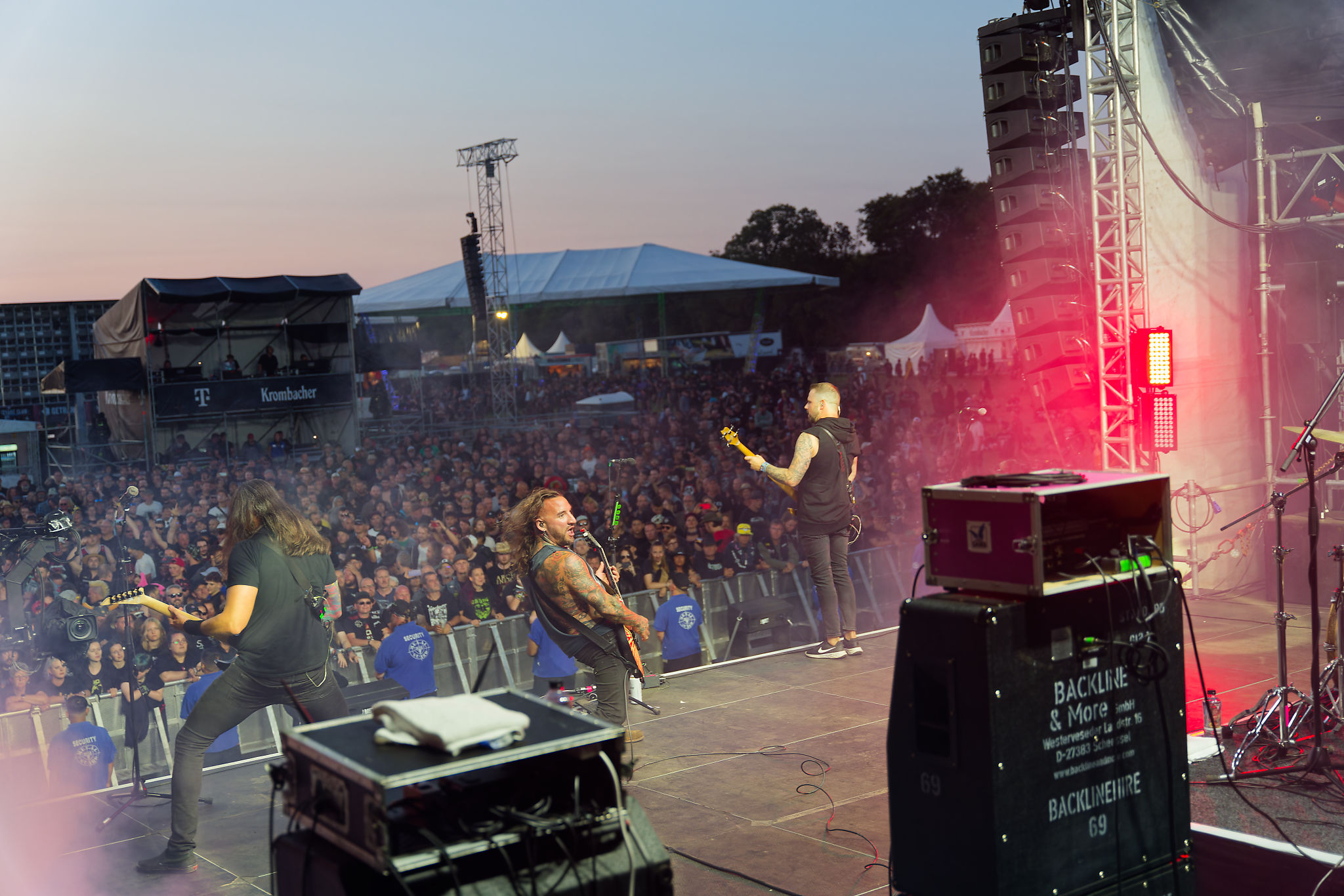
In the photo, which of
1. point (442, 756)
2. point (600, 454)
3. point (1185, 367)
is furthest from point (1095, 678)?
point (600, 454)

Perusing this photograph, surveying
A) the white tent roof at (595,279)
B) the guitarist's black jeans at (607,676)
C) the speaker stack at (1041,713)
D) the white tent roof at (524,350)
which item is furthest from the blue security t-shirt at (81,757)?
the white tent roof at (524,350)

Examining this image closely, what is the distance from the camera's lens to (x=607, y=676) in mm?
5887

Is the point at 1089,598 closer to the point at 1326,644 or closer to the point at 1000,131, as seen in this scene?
the point at 1326,644

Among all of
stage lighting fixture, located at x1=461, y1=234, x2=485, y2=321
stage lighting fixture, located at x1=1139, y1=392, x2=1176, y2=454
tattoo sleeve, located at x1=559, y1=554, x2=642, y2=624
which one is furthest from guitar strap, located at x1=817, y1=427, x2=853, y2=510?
stage lighting fixture, located at x1=461, y1=234, x2=485, y2=321

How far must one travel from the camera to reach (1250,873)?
413 centimetres

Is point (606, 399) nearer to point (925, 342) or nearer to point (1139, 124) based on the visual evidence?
point (925, 342)

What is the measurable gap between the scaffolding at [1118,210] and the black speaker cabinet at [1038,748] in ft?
21.8

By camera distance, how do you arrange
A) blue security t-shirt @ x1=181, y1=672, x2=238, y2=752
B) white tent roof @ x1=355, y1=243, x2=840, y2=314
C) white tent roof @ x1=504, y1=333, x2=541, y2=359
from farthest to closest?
white tent roof @ x1=504, y1=333, x2=541, y2=359 < white tent roof @ x1=355, y1=243, x2=840, y2=314 < blue security t-shirt @ x1=181, y1=672, x2=238, y2=752

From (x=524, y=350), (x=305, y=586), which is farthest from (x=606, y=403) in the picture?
(x=305, y=586)

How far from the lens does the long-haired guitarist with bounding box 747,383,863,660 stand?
7.71 meters

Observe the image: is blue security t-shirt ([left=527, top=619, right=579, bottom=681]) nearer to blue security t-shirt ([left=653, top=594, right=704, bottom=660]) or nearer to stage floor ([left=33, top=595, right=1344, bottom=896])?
stage floor ([left=33, top=595, right=1344, bottom=896])

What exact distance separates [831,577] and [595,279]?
2829 centimetres

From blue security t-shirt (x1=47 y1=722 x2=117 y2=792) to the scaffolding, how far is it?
813cm

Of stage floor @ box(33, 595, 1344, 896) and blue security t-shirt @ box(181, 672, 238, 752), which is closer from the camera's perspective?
stage floor @ box(33, 595, 1344, 896)
